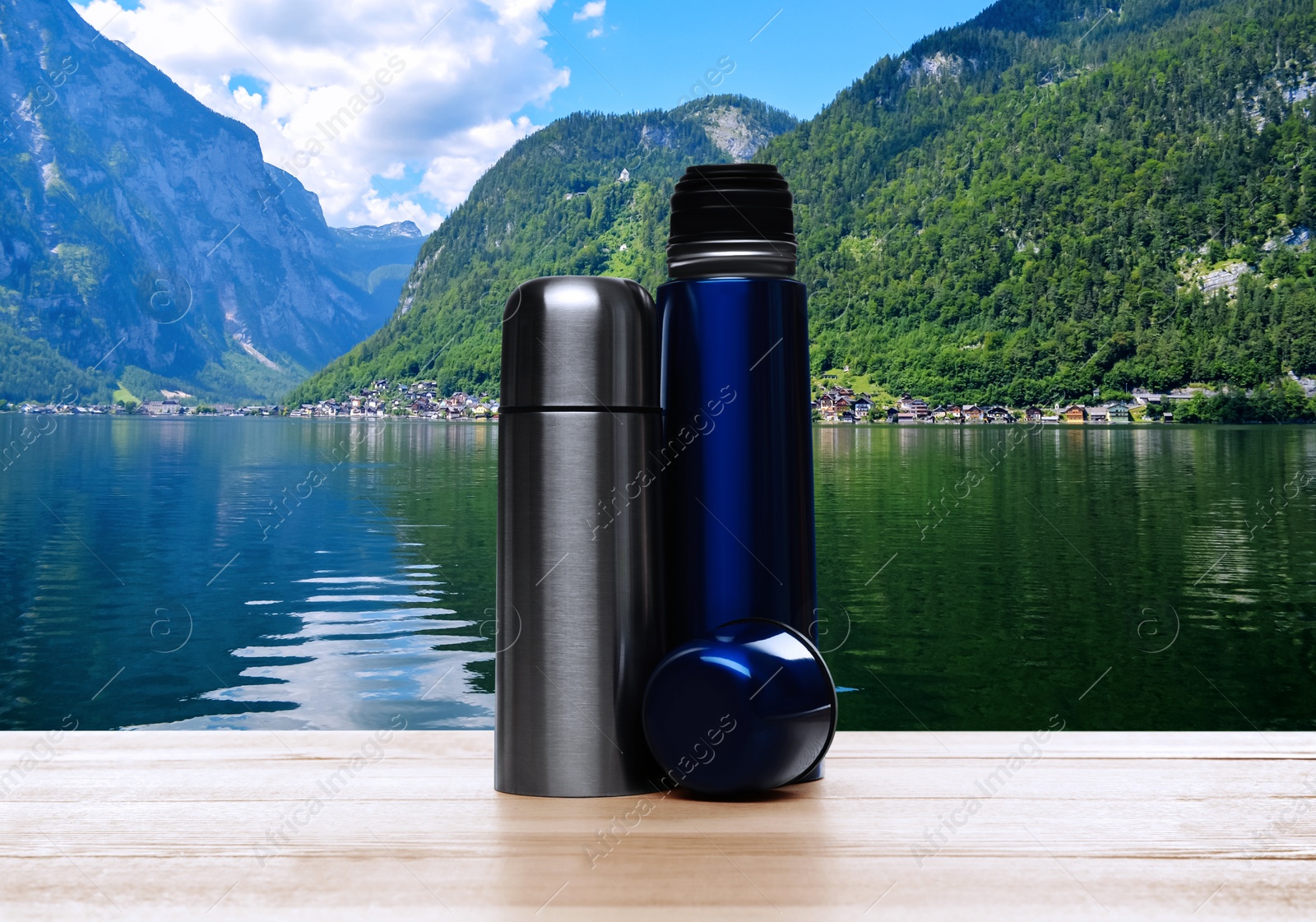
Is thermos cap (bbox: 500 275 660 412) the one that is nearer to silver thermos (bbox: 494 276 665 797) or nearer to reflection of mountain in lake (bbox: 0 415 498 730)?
silver thermos (bbox: 494 276 665 797)

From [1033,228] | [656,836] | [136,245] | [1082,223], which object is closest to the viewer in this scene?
[656,836]

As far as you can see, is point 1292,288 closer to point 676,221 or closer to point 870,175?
point 870,175

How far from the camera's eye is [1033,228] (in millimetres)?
63406

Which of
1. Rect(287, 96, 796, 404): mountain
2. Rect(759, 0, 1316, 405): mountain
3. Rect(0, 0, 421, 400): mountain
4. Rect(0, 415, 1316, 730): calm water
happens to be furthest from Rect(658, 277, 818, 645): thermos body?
Rect(0, 0, 421, 400): mountain

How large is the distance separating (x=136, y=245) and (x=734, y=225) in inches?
3460

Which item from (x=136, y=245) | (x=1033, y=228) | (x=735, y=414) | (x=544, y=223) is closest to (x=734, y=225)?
(x=735, y=414)

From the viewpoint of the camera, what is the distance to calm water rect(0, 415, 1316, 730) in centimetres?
1191

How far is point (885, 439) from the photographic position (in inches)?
2213

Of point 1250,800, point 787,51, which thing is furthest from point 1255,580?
point 787,51

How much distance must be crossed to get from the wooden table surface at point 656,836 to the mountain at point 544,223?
39577 millimetres

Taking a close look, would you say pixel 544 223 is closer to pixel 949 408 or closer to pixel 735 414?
pixel 949 408

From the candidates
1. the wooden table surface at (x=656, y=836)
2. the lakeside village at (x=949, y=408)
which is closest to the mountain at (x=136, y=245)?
the lakeside village at (x=949, y=408)

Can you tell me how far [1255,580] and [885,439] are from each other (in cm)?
3764

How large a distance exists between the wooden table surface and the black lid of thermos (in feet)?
1.18
